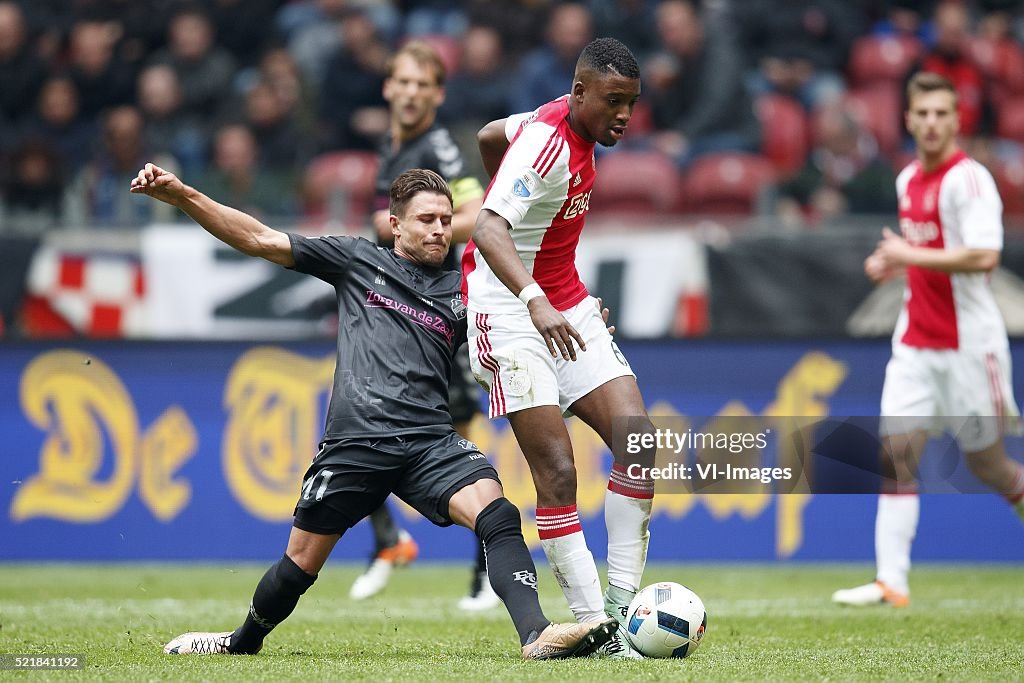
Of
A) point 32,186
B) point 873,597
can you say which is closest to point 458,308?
point 873,597

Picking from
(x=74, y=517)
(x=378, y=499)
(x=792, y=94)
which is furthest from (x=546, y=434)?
(x=792, y=94)

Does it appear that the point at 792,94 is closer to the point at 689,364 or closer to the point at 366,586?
the point at 689,364

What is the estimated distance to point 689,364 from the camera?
9.89 meters

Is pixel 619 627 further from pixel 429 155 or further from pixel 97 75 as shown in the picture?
pixel 97 75

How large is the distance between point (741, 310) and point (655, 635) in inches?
209

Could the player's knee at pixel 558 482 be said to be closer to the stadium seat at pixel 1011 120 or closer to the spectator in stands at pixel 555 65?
the spectator in stands at pixel 555 65

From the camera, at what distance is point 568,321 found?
17.3 ft

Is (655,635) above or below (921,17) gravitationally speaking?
below

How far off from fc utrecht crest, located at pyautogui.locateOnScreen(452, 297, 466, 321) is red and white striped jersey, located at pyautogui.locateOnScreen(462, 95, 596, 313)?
65 millimetres

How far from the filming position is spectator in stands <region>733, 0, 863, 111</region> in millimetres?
13781

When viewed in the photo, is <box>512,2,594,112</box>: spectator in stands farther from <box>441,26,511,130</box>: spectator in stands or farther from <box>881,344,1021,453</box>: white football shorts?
<box>881,344,1021,453</box>: white football shorts

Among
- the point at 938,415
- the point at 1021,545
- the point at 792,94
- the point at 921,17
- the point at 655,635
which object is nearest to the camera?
the point at 655,635

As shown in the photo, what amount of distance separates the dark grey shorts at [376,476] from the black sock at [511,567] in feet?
0.58

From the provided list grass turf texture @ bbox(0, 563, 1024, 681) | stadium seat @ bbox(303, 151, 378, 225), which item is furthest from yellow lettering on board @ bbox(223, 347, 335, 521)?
stadium seat @ bbox(303, 151, 378, 225)
